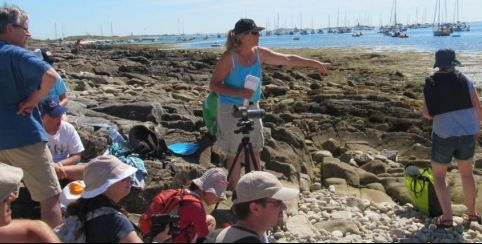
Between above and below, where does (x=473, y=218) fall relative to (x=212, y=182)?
below

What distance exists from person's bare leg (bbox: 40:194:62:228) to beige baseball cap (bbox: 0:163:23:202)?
0.48 metres

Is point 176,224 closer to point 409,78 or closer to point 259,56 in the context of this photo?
point 259,56

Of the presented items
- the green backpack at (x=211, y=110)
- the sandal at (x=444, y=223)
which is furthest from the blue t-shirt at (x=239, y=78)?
the sandal at (x=444, y=223)

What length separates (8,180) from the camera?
152 inches

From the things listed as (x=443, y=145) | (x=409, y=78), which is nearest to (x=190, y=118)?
(x=443, y=145)

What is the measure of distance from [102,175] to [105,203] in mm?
219

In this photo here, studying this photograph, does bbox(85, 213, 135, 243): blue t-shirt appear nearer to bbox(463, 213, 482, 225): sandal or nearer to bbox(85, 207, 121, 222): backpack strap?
bbox(85, 207, 121, 222): backpack strap

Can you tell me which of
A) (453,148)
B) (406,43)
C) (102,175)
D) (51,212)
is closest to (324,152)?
(453,148)

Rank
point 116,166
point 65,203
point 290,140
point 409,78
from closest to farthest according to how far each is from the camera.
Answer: point 116,166
point 65,203
point 290,140
point 409,78

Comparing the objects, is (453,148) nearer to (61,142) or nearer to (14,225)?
(61,142)

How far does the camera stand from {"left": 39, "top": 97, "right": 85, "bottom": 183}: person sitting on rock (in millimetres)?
5160

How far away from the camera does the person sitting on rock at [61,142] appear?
516 cm

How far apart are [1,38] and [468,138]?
14.4ft

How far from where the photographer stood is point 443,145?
5.71 metres
